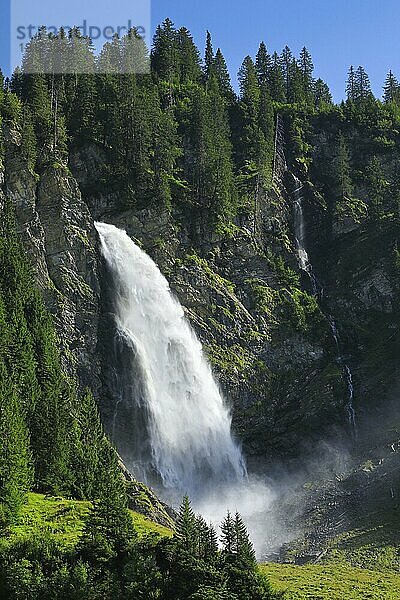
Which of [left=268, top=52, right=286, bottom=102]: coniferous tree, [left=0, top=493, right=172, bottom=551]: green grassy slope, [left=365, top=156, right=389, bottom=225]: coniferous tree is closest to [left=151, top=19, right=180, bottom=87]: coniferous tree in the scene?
[left=268, top=52, right=286, bottom=102]: coniferous tree

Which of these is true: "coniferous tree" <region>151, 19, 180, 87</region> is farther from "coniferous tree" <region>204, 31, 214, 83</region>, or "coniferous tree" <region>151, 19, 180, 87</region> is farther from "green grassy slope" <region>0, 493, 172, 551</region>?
"green grassy slope" <region>0, 493, 172, 551</region>

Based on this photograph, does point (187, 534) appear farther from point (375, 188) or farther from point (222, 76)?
point (222, 76)

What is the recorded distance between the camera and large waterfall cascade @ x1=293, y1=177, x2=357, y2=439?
6016 centimetres

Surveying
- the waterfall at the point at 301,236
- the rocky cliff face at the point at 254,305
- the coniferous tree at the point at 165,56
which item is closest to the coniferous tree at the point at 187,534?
the rocky cliff face at the point at 254,305

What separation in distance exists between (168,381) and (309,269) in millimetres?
25009

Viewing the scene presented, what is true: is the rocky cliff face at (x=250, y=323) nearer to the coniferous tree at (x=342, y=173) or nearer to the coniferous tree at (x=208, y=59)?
the coniferous tree at (x=342, y=173)

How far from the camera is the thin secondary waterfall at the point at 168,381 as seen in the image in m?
52.2

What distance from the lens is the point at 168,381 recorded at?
54.9m

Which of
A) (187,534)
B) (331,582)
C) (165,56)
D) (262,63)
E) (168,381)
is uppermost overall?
(262,63)

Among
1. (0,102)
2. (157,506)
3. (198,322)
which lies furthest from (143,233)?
(157,506)

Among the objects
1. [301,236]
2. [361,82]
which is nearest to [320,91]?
[361,82]

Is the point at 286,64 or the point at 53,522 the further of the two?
the point at 286,64

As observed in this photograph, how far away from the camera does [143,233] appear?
200ft

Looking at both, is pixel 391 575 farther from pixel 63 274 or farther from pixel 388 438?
pixel 63 274
